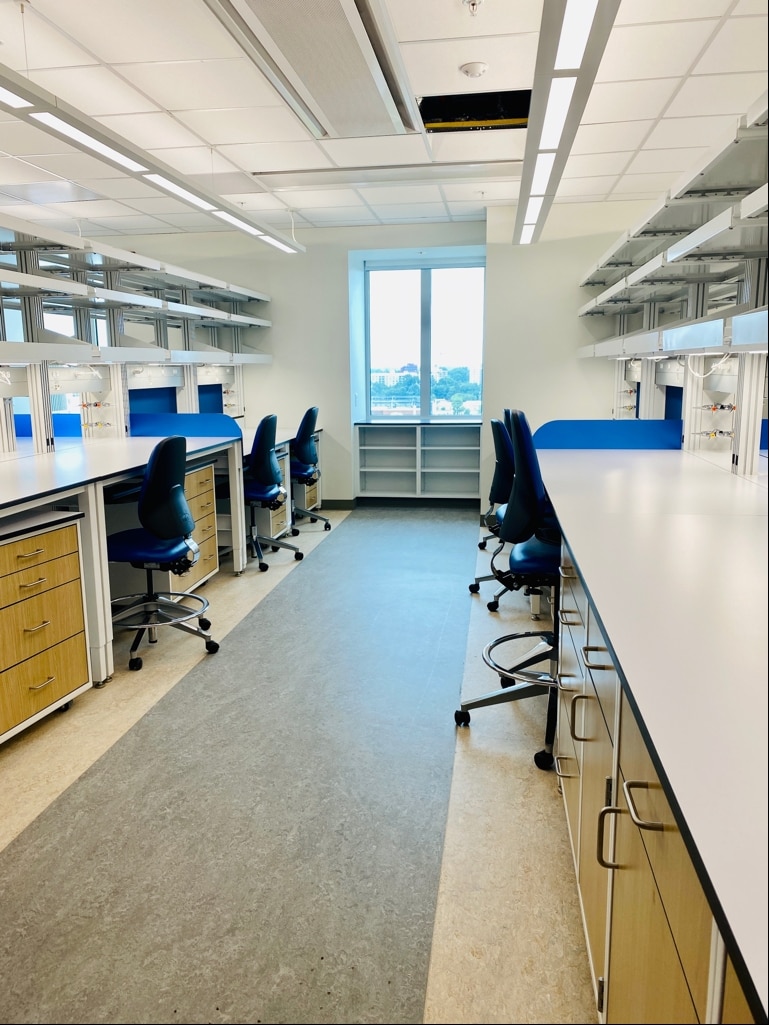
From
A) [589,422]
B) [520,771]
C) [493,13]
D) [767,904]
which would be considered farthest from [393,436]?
[767,904]

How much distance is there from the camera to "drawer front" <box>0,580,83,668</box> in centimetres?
257

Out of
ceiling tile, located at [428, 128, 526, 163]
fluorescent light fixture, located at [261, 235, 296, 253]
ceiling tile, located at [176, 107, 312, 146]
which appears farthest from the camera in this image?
fluorescent light fixture, located at [261, 235, 296, 253]

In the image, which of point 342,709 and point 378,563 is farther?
point 378,563

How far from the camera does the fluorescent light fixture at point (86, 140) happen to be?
2.66 metres

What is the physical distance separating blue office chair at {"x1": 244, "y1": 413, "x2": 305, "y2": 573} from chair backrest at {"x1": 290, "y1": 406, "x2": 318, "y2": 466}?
79cm

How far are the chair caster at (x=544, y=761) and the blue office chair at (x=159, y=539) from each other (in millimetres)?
1731

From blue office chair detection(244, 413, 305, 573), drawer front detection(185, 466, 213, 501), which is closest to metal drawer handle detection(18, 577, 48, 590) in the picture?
drawer front detection(185, 466, 213, 501)

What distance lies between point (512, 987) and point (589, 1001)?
0.05 m

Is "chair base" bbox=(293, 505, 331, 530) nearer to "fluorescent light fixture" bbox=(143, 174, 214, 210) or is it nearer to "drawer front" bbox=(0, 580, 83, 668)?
"fluorescent light fixture" bbox=(143, 174, 214, 210)

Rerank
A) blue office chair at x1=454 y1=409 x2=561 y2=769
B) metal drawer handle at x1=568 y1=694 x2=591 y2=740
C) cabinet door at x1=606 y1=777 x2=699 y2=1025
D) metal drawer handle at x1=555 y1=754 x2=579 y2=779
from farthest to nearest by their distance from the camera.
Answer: blue office chair at x1=454 y1=409 x2=561 y2=769
metal drawer handle at x1=555 y1=754 x2=579 y2=779
metal drawer handle at x1=568 y1=694 x2=591 y2=740
cabinet door at x1=606 y1=777 x2=699 y2=1025

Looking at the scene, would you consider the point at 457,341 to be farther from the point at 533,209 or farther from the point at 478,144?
the point at 533,209

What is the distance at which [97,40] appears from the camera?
10.5 ft

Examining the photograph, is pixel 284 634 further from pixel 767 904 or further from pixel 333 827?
pixel 767 904

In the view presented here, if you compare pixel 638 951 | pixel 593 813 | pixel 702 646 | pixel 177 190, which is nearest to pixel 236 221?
pixel 177 190
